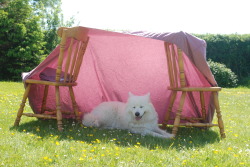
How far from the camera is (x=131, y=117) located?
4387 mm

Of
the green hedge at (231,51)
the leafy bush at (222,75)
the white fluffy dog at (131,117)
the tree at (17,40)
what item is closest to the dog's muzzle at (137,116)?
the white fluffy dog at (131,117)

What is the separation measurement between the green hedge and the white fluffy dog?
13222 millimetres

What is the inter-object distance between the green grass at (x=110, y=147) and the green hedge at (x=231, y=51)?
42.3ft

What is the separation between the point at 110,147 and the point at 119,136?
67cm

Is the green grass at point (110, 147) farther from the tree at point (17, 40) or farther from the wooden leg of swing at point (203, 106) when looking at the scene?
the tree at point (17, 40)

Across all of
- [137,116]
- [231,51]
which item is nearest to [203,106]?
[137,116]

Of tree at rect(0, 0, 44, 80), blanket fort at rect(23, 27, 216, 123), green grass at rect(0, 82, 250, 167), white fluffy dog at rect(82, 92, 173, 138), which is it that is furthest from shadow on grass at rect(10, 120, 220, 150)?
tree at rect(0, 0, 44, 80)

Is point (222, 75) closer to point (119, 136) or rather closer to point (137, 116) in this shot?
point (137, 116)

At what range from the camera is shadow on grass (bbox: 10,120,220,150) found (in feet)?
11.7

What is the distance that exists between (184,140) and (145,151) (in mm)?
803

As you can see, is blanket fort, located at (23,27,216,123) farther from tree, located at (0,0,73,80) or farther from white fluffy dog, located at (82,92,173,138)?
tree, located at (0,0,73,80)

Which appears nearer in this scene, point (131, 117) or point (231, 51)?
point (131, 117)

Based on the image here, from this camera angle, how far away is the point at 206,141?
380 cm

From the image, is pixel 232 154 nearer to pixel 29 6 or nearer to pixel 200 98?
pixel 200 98
